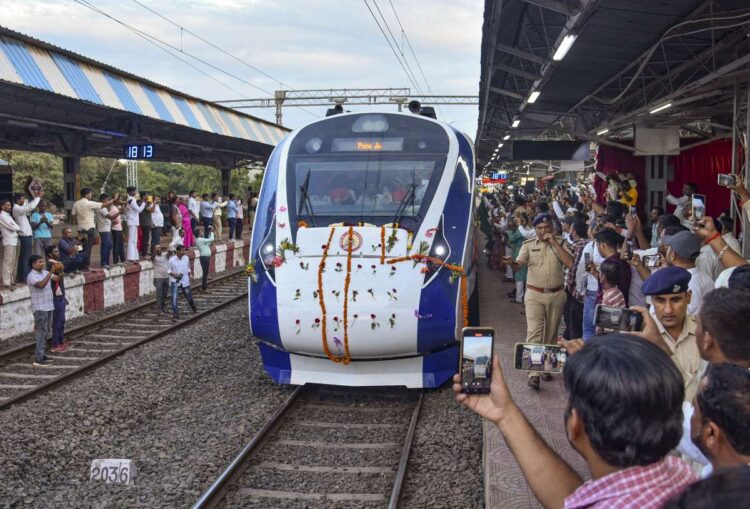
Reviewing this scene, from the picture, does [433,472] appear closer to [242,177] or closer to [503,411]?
[503,411]

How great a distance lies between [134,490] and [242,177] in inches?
1947

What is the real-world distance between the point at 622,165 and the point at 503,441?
49.1ft

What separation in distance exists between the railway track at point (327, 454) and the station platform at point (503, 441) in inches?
27.9

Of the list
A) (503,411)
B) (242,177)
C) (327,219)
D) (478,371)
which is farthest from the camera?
(242,177)

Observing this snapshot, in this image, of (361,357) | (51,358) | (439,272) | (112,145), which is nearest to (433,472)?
(361,357)

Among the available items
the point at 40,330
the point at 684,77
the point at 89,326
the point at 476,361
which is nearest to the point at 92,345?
the point at 89,326

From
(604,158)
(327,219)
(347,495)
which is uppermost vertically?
(604,158)

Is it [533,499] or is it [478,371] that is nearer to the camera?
[478,371]

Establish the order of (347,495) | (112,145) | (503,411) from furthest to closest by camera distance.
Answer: (112,145), (347,495), (503,411)

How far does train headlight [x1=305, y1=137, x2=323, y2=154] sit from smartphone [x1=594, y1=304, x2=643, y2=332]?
5424 mm

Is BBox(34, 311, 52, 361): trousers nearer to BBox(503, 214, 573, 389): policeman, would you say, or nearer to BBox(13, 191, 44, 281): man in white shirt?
BBox(13, 191, 44, 281): man in white shirt

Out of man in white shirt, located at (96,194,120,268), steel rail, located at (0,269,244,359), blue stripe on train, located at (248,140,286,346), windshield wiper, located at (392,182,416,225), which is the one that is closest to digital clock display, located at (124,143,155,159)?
man in white shirt, located at (96,194,120,268)

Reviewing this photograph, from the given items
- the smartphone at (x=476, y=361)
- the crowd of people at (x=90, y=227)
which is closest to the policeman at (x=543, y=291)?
the smartphone at (x=476, y=361)

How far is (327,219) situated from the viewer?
818 centimetres
